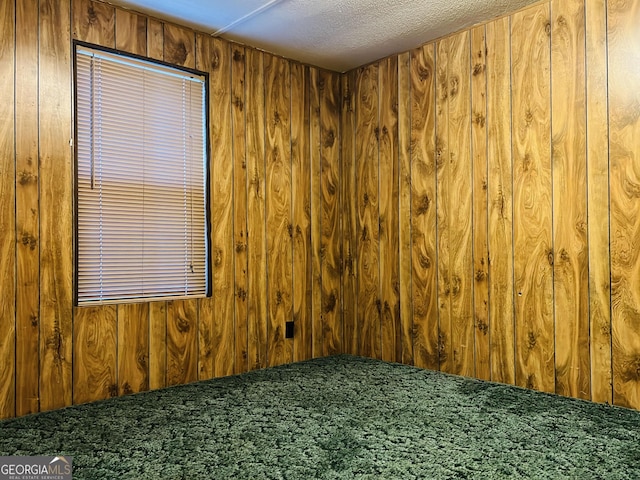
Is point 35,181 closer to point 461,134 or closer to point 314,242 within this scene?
point 314,242

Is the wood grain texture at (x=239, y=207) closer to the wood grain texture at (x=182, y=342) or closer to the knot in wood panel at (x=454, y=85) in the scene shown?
the wood grain texture at (x=182, y=342)

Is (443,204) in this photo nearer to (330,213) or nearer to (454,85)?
(454,85)

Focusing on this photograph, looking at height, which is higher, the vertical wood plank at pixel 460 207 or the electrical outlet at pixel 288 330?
the vertical wood plank at pixel 460 207

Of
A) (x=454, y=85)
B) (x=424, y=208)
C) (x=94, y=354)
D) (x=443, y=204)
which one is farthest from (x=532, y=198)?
(x=94, y=354)

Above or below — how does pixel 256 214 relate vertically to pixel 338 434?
above

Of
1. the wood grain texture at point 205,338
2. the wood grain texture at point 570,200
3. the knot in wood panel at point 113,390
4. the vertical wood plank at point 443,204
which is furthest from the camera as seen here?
the vertical wood plank at point 443,204

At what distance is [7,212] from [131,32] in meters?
1.23

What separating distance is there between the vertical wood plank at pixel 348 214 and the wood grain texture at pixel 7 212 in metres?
2.28

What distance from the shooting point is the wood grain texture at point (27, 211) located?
8.21ft

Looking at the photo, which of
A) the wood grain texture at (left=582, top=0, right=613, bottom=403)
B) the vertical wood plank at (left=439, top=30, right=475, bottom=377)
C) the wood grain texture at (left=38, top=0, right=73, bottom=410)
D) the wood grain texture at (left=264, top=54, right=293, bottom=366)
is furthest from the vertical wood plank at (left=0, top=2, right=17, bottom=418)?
the wood grain texture at (left=582, top=0, right=613, bottom=403)

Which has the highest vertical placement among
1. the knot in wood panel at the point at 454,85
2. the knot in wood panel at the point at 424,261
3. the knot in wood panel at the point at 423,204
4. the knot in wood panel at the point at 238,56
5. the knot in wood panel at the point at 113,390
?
the knot in wood panel at the point at 238,56

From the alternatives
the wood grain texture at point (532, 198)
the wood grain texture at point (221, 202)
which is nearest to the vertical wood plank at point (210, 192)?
the wood grain texture at point (221, 202)

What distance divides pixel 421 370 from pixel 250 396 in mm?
1205

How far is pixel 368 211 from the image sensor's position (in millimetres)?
3834
